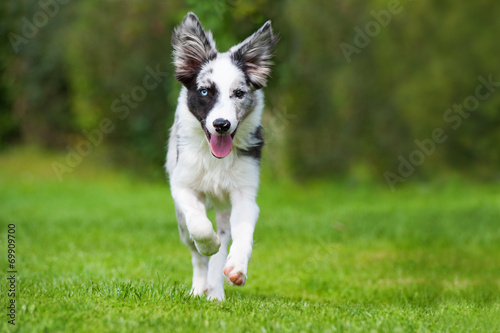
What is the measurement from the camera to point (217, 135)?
→ 5.05 m

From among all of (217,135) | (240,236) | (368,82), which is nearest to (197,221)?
(240,236)

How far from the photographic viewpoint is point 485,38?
17.7m

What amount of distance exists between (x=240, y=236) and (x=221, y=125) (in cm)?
83

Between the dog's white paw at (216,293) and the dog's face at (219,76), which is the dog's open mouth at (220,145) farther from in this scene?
the dog's white paw at (216,293)

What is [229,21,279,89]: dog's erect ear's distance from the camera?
17.7 ft

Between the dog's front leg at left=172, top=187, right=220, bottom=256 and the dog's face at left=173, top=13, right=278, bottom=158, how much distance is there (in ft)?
1.49

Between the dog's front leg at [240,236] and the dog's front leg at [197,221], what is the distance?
18cm

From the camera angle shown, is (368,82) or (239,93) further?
(368,82)

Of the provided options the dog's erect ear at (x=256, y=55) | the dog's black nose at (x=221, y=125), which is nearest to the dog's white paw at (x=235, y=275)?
the dog's black nose at (x=221, y=125)

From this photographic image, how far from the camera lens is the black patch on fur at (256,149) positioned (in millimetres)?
5379

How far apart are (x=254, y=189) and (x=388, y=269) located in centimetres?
309

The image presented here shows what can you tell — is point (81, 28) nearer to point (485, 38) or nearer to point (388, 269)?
point (485, 38)

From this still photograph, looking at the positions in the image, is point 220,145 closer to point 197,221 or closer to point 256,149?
point 256,149

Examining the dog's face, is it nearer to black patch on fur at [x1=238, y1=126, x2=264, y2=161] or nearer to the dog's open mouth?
the dog's open mouth
